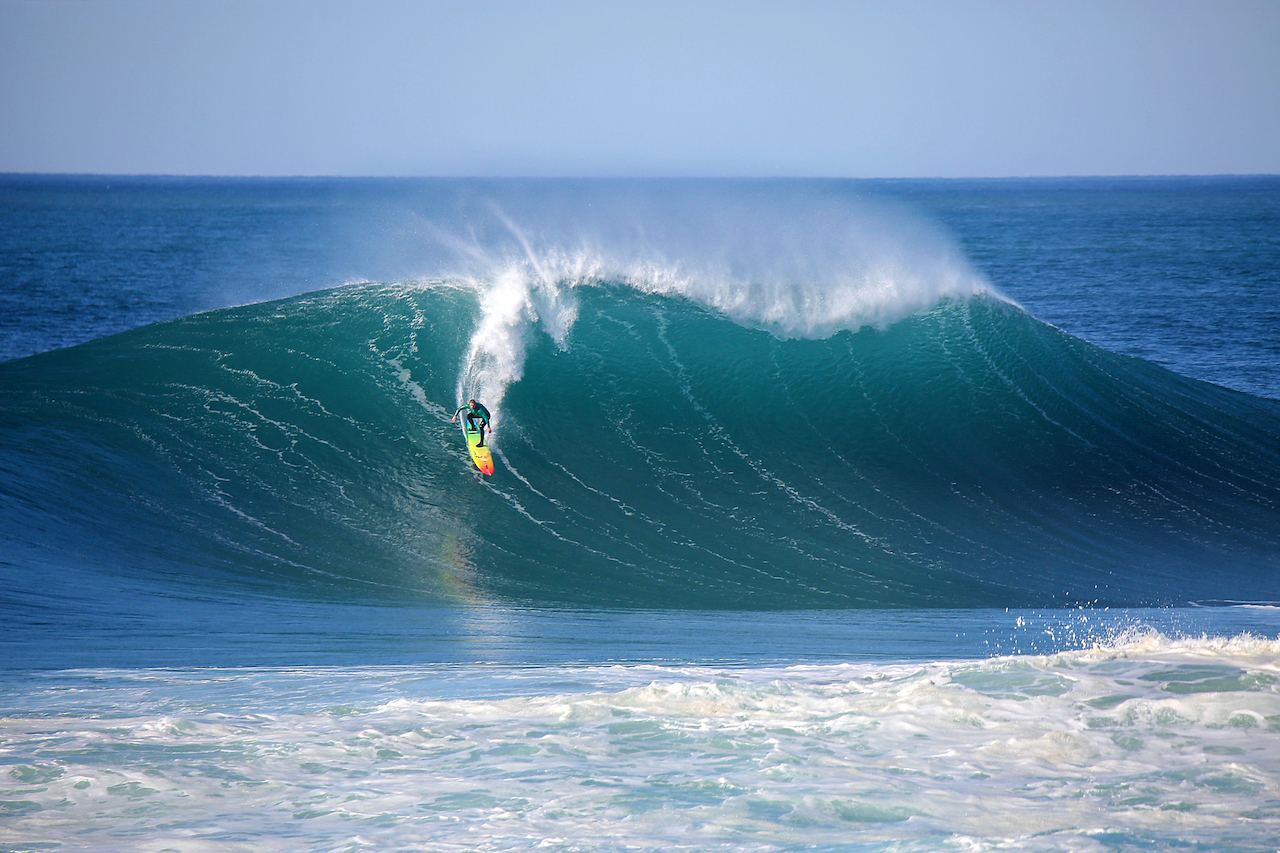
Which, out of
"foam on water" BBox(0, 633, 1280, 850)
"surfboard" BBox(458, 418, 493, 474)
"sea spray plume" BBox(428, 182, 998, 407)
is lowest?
"foam on water" BBox(0, 633, 1280, 850)

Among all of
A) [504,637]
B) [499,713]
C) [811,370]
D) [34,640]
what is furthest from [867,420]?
[34,640]

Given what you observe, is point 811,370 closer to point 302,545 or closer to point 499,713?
point 302,545

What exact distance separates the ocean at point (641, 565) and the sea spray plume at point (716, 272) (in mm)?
63

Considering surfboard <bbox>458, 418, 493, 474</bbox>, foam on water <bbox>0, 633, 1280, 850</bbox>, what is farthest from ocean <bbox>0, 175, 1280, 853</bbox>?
surfboard <bbox>458, 418, 493, 474</bbox>

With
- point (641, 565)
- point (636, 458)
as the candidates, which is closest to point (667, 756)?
point (641, 565)

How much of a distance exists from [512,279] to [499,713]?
8.81m

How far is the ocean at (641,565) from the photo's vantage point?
12.1 feet

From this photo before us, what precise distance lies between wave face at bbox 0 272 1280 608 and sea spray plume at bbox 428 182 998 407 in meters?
0.11

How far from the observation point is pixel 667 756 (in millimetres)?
4027

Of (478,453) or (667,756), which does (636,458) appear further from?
(667,756)

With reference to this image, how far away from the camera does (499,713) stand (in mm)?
4465

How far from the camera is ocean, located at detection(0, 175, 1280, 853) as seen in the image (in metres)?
3.68

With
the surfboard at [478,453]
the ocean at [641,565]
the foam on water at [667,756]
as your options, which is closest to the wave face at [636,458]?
the ocean at [641,565]

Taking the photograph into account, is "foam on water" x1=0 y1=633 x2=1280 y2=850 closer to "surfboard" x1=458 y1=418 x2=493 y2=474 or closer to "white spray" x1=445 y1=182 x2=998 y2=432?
"surfboard" x1=458 y1=418 x2=493 y2=474
